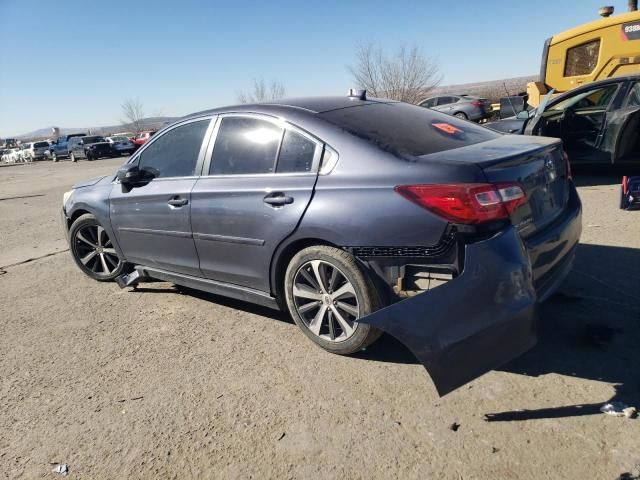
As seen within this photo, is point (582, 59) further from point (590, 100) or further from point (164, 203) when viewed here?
point (164, 203)

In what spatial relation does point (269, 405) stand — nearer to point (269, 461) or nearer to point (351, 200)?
point (269, 461)

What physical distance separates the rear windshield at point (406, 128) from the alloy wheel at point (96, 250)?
290 centimetres

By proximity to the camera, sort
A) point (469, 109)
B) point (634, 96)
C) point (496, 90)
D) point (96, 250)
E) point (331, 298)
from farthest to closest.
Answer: point (496, 90) → point (469, 109) → point (634, 96) → point (96, 250) → point (331, 298)

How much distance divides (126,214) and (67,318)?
1052 millimetres

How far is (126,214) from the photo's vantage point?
14.4 ft

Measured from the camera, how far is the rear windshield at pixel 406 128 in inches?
115

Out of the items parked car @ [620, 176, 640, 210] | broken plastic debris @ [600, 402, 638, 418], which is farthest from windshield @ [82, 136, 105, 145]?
broken plastic debris @ [600, 402, 638, 418]

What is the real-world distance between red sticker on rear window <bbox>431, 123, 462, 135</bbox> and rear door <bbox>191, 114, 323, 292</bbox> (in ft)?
2.83

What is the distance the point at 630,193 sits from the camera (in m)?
5.77

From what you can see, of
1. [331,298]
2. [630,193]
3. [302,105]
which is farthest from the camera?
[630,193]

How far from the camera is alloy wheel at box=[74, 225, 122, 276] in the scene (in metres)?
4.96

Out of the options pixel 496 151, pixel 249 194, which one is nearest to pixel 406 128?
pixel 496 151

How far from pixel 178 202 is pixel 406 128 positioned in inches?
72.3

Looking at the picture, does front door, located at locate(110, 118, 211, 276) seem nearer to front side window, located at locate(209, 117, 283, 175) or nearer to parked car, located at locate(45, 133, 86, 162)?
front side window, located at locate(209, 117, 283, 175)
